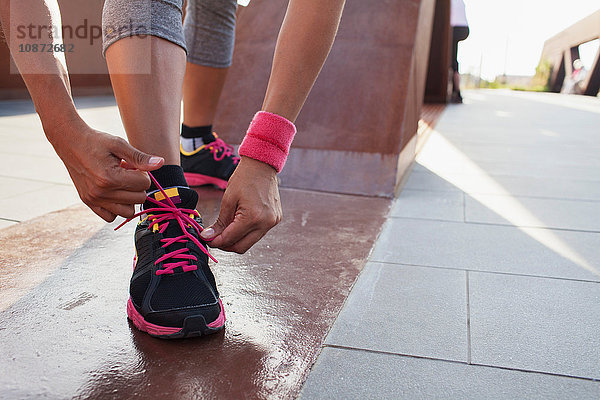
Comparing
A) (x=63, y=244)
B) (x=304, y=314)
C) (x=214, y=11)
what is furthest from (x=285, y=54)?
(x=214, y=11)

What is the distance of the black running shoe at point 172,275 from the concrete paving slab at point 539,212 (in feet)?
3.52

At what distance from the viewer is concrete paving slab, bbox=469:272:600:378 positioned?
0.85 m

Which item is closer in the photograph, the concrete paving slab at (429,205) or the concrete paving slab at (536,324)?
the concrete paving slab at (536,324)

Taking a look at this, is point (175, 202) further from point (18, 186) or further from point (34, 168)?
point (34, 168)

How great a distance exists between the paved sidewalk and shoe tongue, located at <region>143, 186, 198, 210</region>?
0.38m

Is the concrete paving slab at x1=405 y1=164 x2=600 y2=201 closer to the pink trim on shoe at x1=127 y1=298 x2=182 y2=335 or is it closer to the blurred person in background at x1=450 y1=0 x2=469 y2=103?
the pink trim on shoe at x1=127 y1=298 x2=182 y2=335

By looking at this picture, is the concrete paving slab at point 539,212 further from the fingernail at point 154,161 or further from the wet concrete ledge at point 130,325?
the fingernail at point 154,161

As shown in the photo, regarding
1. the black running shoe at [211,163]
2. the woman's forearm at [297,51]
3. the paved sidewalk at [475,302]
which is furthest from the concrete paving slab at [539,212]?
the woman's forearm at [297,51]

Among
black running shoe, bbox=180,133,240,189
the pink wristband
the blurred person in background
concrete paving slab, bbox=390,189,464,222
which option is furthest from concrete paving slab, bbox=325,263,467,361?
the blurred person in background

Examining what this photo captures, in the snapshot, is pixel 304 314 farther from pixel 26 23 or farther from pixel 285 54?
pixel 26 23

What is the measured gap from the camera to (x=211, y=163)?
191 centimetres

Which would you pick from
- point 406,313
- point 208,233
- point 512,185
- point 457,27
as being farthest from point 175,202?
point 457,27

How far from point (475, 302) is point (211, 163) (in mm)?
1154

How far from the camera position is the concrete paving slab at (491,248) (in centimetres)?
129
